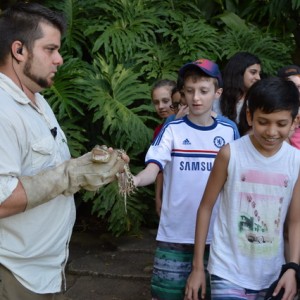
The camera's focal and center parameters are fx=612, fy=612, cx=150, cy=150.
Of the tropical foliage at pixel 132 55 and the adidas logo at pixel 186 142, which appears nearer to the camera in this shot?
the adidas logo at pixel 186 142

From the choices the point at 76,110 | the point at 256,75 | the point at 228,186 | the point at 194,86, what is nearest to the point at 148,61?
the point at 76,110

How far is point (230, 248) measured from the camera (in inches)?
99.2

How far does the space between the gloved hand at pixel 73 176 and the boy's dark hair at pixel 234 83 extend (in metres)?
1.77

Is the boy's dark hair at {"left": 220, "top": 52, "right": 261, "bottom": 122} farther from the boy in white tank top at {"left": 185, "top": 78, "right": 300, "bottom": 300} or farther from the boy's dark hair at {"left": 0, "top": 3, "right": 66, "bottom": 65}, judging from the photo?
the boy's dark hair at {"left": 0, "top": 3, "right": 66, "bottom": 65}

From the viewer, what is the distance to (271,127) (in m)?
2.45

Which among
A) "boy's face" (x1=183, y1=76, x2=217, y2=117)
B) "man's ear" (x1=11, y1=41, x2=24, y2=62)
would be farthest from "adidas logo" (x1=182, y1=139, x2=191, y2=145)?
"man's ear" (x1=11, y1=41, x2=24, y2=62)

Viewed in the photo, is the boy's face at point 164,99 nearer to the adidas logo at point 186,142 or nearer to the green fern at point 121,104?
the green fern at point 121,104

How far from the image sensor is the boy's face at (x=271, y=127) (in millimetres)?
2441

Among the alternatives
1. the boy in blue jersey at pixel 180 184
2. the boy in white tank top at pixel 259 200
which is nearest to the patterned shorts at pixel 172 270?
the boy in blue jersey at pixel 180 184

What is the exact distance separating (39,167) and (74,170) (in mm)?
139

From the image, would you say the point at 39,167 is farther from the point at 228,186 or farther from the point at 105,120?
the point at 105,120

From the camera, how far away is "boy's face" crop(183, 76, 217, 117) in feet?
9.83

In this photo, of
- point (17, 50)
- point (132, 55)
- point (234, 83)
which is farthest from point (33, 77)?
point (132, 55)

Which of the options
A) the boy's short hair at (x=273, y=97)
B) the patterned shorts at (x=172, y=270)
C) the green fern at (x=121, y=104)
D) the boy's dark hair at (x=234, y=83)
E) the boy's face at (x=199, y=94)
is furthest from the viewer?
the green fern at (x=121, y=104)
